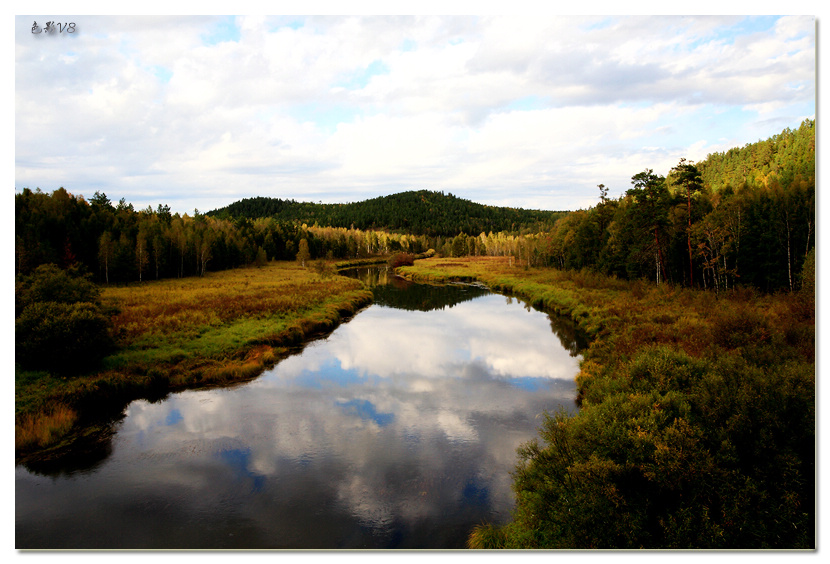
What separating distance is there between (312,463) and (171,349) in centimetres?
1272

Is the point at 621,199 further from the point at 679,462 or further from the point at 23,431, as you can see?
the point at 23,431

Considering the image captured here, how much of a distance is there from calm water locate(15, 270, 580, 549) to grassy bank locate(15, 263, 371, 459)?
1190 mm

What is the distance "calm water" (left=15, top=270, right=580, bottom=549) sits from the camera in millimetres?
8711

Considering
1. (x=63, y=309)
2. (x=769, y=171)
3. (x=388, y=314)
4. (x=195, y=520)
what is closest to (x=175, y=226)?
(x=388, y=314)

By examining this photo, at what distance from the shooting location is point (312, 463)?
11195 mm

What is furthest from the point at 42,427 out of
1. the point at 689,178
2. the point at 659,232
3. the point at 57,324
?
the point at 659,232

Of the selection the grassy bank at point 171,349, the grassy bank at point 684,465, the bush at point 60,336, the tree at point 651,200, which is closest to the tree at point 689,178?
the tree at point 651,200

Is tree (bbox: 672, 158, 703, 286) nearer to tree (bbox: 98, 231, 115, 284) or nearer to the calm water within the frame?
the calm water

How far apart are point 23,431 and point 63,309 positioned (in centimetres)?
504

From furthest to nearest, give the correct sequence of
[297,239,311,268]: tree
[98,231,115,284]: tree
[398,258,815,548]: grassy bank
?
[297,239,311,268]: tree → [98,231,115,284]: tree → [398,258,815,548]: grassy bank

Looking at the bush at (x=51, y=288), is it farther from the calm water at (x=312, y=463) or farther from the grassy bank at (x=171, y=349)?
the calm water at (x=312, y=463)

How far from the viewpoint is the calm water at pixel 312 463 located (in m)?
8.71

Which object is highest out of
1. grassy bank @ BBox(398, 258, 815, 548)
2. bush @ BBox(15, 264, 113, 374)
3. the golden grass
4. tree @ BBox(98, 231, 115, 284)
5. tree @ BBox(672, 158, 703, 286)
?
tree @ BBox(672, 158, 703, 286)

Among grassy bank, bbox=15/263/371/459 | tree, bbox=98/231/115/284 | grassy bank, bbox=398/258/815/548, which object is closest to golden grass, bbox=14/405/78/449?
grassy bank, bbox=15/263/371/459
